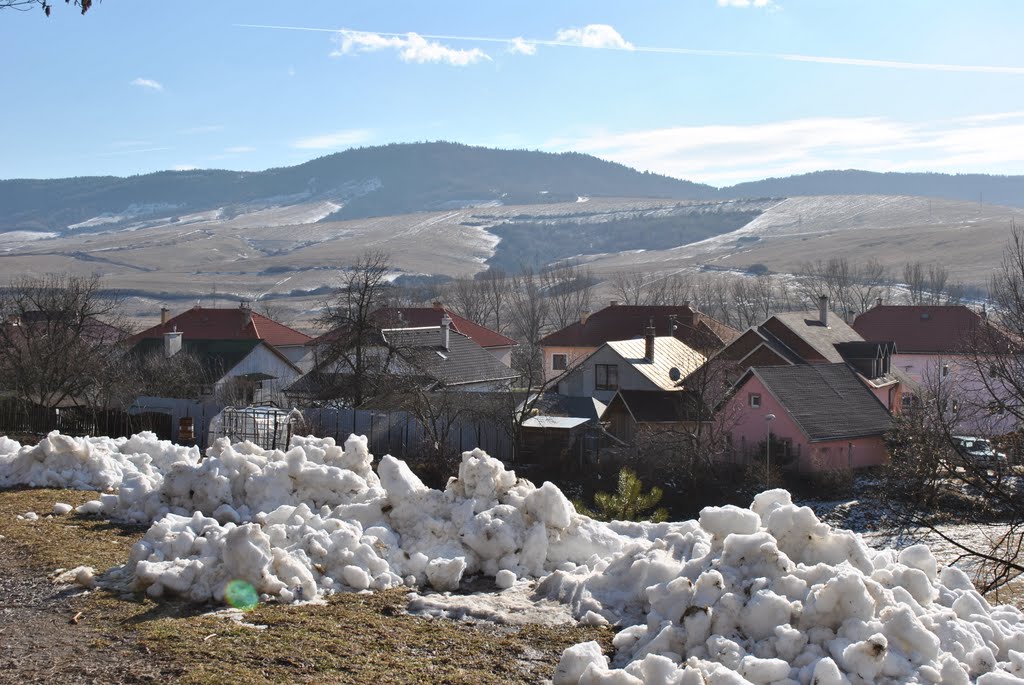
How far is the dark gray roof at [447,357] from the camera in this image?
132 ft

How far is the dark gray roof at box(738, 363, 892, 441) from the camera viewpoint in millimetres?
38562

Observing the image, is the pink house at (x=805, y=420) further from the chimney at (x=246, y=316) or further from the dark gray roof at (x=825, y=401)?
the chimney at (x=246, y=316)

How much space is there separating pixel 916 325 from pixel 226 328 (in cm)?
4176

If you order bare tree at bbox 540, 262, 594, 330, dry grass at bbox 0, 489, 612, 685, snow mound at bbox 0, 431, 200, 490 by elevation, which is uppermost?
dry grass at bbox 0, 489, 612, 685

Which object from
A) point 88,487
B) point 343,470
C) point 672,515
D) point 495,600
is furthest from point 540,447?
point 495,600

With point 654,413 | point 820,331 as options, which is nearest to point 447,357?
point 654,413

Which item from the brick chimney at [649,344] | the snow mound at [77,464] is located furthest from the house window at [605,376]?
the snow mound at [77,464]

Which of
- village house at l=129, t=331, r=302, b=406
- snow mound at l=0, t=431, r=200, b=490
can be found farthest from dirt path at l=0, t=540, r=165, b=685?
village house at l=129, t=331, r=302, b=406

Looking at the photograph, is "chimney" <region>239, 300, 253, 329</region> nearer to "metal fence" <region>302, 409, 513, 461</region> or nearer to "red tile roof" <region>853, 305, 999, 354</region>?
"metal fence" <region>302, 409, 513, 461</region>

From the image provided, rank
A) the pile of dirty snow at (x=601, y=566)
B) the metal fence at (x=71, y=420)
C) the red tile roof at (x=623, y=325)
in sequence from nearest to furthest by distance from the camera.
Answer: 1. the pile of dirty snow at (x=601, y=566)
2. the metal fence at (x=71, y=420)
3. the red tile roof at (x=623, y=325)

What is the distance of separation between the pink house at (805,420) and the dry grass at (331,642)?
3000 centimetres

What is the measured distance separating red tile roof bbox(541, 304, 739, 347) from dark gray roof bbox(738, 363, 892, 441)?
19.8 meters

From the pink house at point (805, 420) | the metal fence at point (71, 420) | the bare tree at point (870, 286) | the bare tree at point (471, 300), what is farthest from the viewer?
the bare tree at point (870, 286)

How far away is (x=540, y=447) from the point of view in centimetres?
3144
